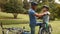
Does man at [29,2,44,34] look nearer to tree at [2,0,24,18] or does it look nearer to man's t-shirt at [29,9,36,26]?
man's t-shirt at [29,9,36,26]

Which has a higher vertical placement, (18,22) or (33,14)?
(33,14)

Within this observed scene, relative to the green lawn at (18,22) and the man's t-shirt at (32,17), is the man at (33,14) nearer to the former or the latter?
the man's t-shirt at (32,17)

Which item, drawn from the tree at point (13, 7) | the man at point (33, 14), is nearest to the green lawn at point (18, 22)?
the tree at point (13, 7)

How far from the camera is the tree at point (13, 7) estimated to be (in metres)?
4.62

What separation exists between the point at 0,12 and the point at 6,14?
138 mm

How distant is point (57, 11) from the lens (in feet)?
15.5

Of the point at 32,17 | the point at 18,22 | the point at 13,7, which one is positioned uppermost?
the point at 13,7

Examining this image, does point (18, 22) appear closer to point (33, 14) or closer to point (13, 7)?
point (13, 7)

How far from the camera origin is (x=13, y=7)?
462 cm

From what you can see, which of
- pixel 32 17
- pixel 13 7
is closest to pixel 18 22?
pixel 13 7

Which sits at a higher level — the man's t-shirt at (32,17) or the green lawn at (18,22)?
the man's t-shirt at (32,17)

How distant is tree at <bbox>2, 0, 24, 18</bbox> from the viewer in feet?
15.1

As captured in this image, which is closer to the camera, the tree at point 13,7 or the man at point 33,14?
the man at point 33,14

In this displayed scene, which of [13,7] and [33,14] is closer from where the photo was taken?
[33,14]
